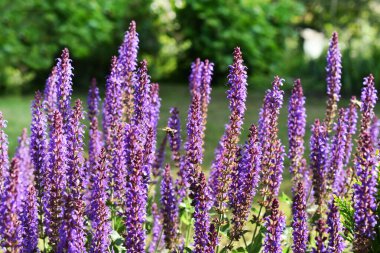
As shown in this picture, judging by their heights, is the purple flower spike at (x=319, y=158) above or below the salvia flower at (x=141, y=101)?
below

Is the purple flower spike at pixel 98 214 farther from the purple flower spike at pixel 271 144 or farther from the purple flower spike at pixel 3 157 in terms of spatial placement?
the purple flower spike at pixel 271 144

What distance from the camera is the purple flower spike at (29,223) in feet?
11.6

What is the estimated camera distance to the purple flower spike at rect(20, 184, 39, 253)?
3539 millimetres

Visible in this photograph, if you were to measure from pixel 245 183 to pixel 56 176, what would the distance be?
1.05 meters

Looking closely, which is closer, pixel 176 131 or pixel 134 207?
pixel 134 207

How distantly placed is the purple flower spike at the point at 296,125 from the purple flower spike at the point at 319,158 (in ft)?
0.35

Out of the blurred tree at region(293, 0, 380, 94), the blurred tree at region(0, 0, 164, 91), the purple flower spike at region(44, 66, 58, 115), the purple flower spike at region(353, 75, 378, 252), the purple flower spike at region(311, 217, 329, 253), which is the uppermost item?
the blurred tree at region(293, 0, 380, 94)

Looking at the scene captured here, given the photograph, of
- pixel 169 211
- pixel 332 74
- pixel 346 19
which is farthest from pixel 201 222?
pixel 346 19

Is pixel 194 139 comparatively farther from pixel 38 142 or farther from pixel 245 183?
pixel 38 142

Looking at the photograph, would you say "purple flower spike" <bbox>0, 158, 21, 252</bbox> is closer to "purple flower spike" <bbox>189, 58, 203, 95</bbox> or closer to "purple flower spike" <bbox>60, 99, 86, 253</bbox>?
"purple flower spike" <bbox>60, 99, 86, 253</bbox>

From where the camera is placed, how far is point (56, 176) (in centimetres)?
347

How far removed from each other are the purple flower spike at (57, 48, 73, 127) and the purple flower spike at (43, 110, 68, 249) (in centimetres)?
43

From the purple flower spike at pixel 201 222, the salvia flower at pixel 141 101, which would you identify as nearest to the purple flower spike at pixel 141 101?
the salvia flower at pixel 141 101

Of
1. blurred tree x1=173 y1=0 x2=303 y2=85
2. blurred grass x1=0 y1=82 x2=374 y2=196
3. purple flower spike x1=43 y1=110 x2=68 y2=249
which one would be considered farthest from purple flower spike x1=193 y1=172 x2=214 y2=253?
blurred tree x1=173 y1=0 x2=303 y2=85
